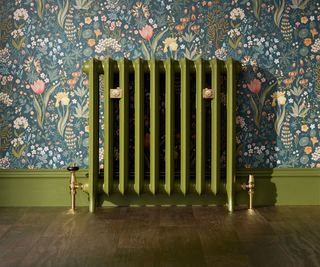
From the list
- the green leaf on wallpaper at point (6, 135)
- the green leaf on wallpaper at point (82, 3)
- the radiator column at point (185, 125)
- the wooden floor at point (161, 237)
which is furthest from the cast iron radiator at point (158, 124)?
the green leaf on wallpaper at point (6, 135)

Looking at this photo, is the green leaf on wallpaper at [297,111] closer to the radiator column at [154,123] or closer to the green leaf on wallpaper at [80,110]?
the radiator column at [154,123]

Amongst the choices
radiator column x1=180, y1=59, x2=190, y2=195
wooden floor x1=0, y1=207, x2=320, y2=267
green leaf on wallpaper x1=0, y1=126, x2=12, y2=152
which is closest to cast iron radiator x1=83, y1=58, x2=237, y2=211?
radiator column x1=180, y1=59, x2=190, y2=195

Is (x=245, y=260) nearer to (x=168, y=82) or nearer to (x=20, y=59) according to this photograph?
(x=168, y=82)

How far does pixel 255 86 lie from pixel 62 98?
3.32 ft

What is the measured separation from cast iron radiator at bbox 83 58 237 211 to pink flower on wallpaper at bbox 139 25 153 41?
8.2 inches

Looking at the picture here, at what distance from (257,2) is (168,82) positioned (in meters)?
0.66

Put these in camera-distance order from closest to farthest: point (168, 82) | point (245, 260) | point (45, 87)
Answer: point (245, 260) → point (168, 82) → point (45, 87)

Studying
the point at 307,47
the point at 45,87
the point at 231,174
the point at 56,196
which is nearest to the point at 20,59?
the point at 45,87

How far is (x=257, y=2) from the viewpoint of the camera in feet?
9.36

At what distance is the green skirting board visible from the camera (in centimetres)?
287

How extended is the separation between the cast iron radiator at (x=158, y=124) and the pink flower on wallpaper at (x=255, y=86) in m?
0.21

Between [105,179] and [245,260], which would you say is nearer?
[245,260]

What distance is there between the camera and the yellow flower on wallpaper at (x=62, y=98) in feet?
9.34

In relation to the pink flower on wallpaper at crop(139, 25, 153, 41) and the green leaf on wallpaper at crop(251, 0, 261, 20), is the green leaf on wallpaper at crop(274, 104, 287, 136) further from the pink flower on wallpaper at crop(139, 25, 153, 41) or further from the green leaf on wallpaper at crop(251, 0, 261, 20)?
the pink flower on wallpaper at crop(139, 25, 153, 41)
